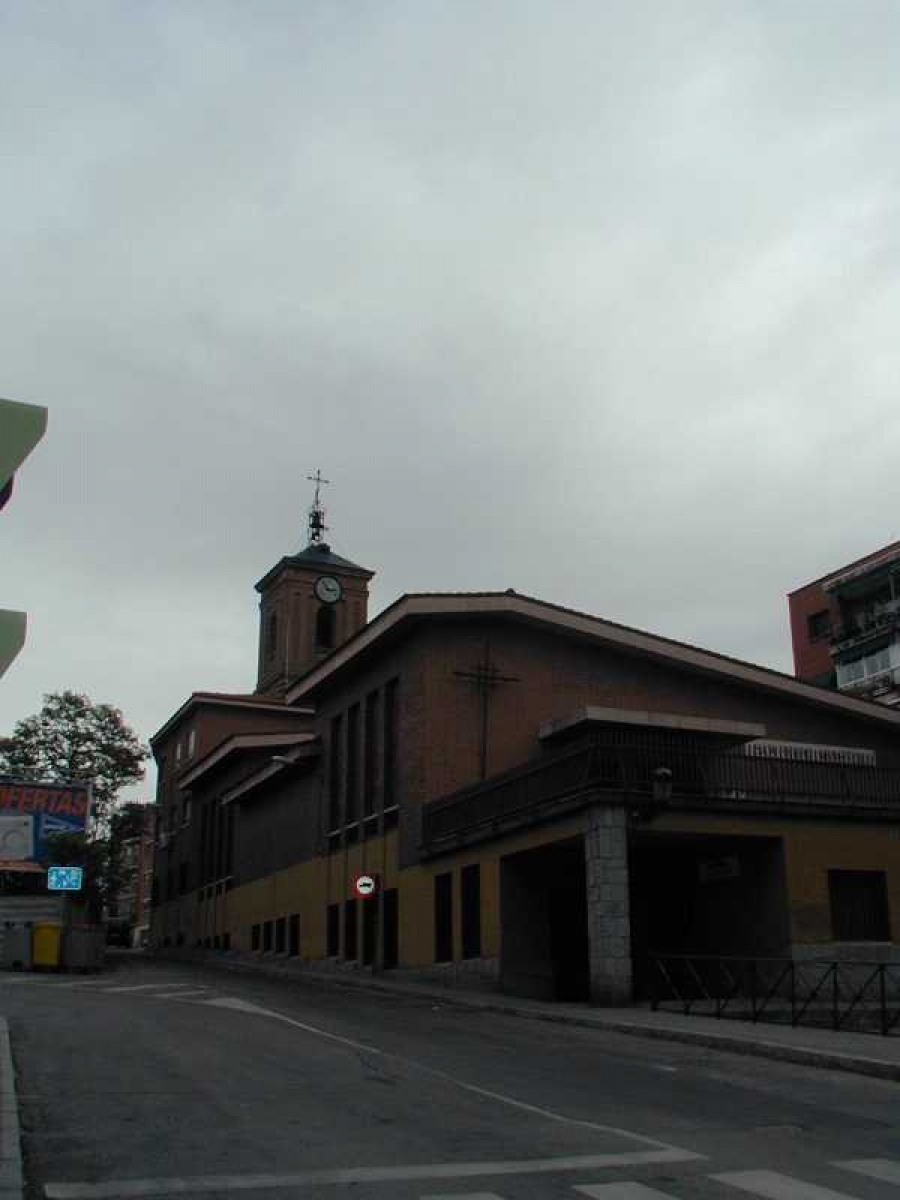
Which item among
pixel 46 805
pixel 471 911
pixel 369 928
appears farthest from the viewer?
pixel 369 928

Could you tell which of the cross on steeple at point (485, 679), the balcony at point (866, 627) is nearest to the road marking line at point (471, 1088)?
the cross on steeple at point (485, 679)

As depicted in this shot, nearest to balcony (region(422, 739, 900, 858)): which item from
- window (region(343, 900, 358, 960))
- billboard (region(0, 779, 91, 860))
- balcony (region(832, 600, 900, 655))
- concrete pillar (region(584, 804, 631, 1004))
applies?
concrete pillar (region(584, 804, 631, 1004))

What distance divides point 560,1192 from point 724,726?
79.7 feet

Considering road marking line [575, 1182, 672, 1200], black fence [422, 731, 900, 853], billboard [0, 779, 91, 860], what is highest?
black fence [422, 731, 900, 853]

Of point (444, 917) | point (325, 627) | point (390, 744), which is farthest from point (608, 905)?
point (325, 627)

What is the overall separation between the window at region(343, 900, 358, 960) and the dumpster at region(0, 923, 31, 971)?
8986 millimetres

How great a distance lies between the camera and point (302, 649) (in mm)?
70188

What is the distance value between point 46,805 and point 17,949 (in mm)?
16284

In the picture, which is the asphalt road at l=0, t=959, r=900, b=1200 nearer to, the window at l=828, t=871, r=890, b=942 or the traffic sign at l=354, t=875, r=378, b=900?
the window at l=828, t=871, r=890, b=942

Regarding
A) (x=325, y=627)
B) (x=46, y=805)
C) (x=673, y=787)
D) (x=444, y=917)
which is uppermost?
(x=325, y=627)

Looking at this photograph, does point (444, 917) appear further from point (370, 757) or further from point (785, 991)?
point (785, 991)

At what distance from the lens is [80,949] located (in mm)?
35562

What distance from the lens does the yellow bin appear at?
116 ft

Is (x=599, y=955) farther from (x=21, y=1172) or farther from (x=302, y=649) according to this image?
(x=302, y=649)
